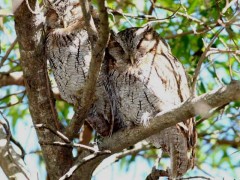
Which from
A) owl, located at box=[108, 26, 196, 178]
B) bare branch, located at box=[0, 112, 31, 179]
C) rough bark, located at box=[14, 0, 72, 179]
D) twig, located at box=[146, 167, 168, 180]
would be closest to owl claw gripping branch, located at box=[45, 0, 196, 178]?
owl, located at box=[108, 26, 196, 178]

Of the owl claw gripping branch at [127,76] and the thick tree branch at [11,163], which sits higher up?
the owl claw gripping branch at [127,76]

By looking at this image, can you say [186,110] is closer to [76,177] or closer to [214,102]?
[214,102]

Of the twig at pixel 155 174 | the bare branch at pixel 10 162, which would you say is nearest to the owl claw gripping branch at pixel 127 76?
the twig at pixel 155 174

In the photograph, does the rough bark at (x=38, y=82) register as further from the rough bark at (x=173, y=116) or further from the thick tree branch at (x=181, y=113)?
the thick tree branch at (x=181, y=113)

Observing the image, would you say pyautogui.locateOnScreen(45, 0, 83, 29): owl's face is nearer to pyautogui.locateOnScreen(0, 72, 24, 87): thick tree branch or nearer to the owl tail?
pyautogui.locateOnScreen(0, 72, 24, 87): thick tree branch

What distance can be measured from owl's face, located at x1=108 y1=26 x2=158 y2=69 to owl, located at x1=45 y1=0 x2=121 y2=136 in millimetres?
141

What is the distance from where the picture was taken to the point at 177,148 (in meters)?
3.29

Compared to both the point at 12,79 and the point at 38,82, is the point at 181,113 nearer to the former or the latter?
the point at 38,82

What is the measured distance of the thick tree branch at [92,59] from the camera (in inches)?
86.6

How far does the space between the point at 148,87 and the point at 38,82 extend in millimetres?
651

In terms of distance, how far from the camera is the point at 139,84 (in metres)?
3.18

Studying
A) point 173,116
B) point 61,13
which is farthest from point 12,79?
point 173,116

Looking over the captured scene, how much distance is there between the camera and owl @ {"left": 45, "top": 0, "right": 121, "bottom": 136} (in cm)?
318

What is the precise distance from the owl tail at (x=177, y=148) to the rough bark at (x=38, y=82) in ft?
2.01
